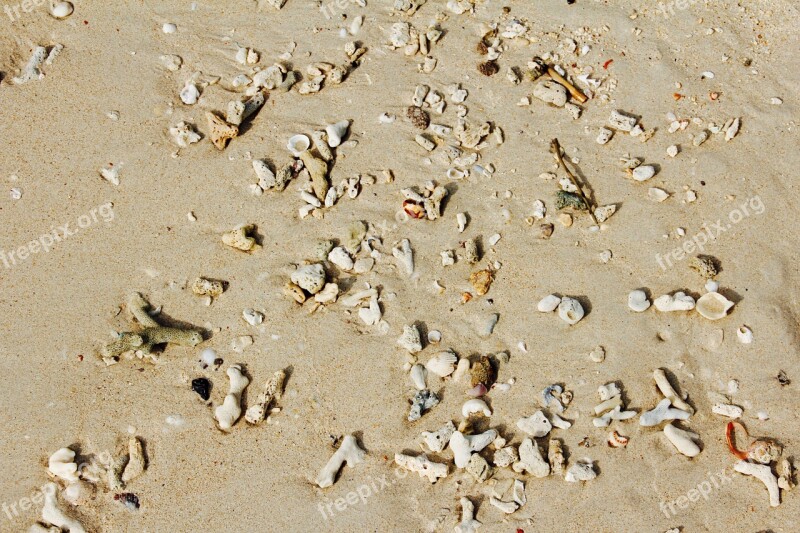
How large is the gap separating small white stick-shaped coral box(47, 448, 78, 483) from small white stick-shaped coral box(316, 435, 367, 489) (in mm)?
1490

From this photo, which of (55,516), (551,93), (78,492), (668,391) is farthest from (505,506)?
(551,93)

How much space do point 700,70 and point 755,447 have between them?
2841 mm

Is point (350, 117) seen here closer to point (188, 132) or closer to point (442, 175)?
point (442, 175)

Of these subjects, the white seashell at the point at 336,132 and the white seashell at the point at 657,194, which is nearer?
the white seashell at the point at 657,194

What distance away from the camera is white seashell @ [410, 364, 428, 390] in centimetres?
396

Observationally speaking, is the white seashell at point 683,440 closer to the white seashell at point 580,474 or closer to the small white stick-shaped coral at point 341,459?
the white seashell at point 580,474

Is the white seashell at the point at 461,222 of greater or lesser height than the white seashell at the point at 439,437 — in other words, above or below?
above

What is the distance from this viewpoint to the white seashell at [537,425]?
12.6 feet

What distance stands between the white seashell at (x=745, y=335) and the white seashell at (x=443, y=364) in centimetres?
186

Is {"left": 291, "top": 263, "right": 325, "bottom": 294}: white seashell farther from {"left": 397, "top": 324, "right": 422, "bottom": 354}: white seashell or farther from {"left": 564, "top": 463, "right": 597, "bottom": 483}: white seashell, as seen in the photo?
{"left": 564, "top": 463, "right": 597, "bottom": 483}: white seashell

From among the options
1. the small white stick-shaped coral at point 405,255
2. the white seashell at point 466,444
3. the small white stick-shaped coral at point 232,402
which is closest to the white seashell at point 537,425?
the white seashell at point 466,444

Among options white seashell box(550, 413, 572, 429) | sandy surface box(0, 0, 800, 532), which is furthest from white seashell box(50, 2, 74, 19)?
white seashell box(550, 413, 572, 429)

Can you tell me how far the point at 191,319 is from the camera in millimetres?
4191

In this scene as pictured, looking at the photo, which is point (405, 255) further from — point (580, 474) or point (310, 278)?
point (580, 474)
